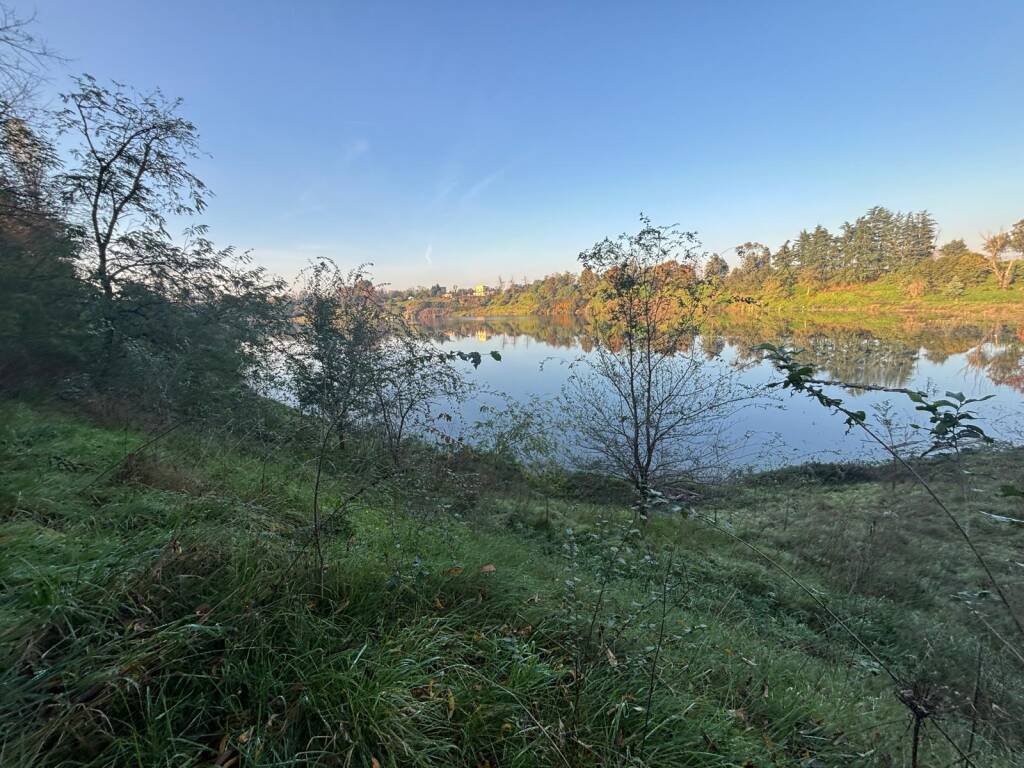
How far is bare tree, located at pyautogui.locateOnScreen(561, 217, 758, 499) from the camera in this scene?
6.12 meters

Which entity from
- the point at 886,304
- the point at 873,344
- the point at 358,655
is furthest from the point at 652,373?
the point at 886,304

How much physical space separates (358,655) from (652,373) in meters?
5.66

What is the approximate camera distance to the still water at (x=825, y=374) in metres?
6.45

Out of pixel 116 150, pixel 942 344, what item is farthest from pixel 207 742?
pixel 942 344

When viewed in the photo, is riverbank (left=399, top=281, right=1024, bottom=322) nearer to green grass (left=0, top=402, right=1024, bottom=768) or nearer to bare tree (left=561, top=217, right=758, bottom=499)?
bare tree (left=561, top=217, right=758, bottom=499)

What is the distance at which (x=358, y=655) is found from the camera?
62.5 inches

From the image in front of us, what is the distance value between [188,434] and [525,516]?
4.74 meters

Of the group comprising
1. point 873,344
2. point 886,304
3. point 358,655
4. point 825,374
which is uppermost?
point 886,304

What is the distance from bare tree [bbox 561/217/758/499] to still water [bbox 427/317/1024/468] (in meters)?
0.40

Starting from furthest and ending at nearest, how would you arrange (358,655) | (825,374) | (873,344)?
(825,374), (873,344), (358,655)

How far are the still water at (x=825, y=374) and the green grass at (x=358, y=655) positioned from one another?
143cm

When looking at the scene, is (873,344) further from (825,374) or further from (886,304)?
(886,304)

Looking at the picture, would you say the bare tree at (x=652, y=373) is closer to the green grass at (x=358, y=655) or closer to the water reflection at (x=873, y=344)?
the water reflection at (x=873, y=344)

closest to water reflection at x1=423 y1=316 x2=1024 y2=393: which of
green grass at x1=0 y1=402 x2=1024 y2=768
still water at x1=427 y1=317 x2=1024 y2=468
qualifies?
still water at x1=427 y1=317 x2=1024 y2=468
